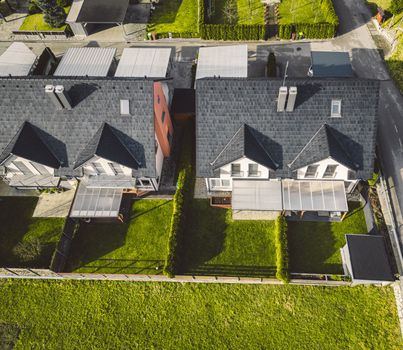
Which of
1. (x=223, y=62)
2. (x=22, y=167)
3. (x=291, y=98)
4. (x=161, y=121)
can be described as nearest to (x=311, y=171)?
(x=291, y=98)

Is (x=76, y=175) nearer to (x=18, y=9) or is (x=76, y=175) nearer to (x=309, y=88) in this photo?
(x=309, y=88)

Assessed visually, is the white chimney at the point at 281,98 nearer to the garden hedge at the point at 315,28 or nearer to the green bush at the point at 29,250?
the garden hedge at the point at 315,28

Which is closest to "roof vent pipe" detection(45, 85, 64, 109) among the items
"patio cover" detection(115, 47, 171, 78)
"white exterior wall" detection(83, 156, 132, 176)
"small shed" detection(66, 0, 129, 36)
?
"white exterior wall" detection(83, 156, 132, 176)

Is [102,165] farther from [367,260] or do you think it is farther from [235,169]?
[367,260]

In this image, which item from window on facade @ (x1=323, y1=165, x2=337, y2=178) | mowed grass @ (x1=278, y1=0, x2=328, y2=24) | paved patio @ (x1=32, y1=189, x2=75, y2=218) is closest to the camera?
window on facade @ (x1=323, y1=165, x2=337, y2=178)

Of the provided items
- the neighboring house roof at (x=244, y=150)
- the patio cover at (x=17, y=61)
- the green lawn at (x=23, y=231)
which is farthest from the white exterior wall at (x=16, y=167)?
the neighboring house roof at (x=244, y=150)

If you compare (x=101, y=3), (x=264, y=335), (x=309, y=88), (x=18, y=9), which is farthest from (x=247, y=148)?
(x=18, y=9)

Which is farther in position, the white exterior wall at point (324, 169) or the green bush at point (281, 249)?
the white exterior wall at point (324, 169)

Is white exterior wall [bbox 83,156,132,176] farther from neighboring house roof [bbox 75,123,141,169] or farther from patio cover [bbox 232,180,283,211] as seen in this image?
patio cover [bbox 232,180,283,211]
